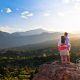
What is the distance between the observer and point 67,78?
39.6 feet

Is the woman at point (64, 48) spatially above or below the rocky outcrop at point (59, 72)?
above

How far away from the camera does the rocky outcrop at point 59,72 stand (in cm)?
1217

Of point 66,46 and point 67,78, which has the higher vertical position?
point 66,46

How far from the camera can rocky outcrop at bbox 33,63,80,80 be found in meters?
12.2

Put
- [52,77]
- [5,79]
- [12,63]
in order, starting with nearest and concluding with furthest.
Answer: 1. [52,77]
2. [5,79]
3. [12,63]

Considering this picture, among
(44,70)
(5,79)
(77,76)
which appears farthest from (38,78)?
(5,79)

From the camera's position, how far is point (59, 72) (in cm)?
1268

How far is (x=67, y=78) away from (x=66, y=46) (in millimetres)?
2920

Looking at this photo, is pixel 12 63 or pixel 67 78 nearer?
pixel 67 78

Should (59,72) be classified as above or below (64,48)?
below

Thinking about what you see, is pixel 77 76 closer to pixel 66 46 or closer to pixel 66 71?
pixel 66 71

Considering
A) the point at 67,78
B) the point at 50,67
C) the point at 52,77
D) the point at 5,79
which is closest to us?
the point at 67,78

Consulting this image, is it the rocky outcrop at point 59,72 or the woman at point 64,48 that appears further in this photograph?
the woman at point 64,48

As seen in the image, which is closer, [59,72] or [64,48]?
[59,72]
